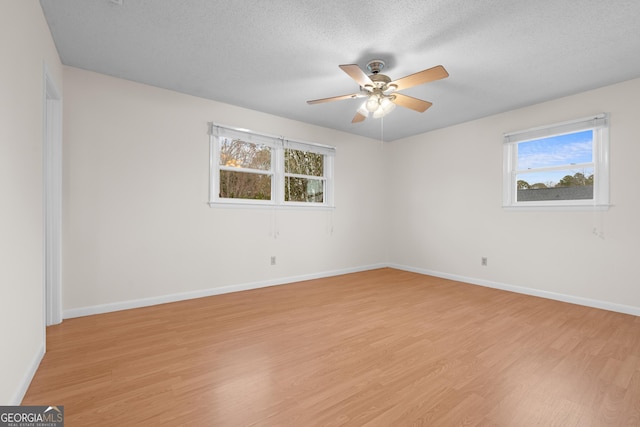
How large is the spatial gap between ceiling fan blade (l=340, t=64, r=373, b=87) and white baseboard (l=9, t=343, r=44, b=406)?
288 cm

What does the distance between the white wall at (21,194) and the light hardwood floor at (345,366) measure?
286 mm

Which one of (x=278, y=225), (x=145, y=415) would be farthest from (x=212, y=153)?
(x=145, y=415)

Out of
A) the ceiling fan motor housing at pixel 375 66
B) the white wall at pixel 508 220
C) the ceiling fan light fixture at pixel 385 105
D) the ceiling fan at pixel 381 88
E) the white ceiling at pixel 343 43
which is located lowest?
the white wall at pixel 508 220

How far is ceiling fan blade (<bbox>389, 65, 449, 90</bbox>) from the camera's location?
7.48ft

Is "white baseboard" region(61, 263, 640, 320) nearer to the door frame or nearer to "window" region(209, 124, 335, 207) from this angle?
the door frame

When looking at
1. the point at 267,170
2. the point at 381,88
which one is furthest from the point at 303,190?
the point at 381,88

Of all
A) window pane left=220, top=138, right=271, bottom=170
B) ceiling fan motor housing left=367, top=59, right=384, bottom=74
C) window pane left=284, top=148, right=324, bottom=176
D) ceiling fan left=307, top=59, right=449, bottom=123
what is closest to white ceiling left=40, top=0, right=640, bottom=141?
ceiling fan motor housing left=367, top=59, right=384, bottom=74

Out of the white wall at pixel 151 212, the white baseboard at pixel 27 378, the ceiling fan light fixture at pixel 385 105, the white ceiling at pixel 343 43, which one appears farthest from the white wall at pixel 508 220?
the white baseboard at pixel 27 378

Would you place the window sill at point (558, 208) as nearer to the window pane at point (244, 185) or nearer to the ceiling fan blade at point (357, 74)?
the ceiling fan blade at point (357, 74)

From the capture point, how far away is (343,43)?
2.51 meters

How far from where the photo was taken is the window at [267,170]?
3.95 metres

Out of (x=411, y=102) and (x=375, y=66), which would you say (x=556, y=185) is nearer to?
(x=411, y=102)

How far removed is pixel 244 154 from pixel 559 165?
167 inches

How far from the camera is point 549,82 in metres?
3.23
